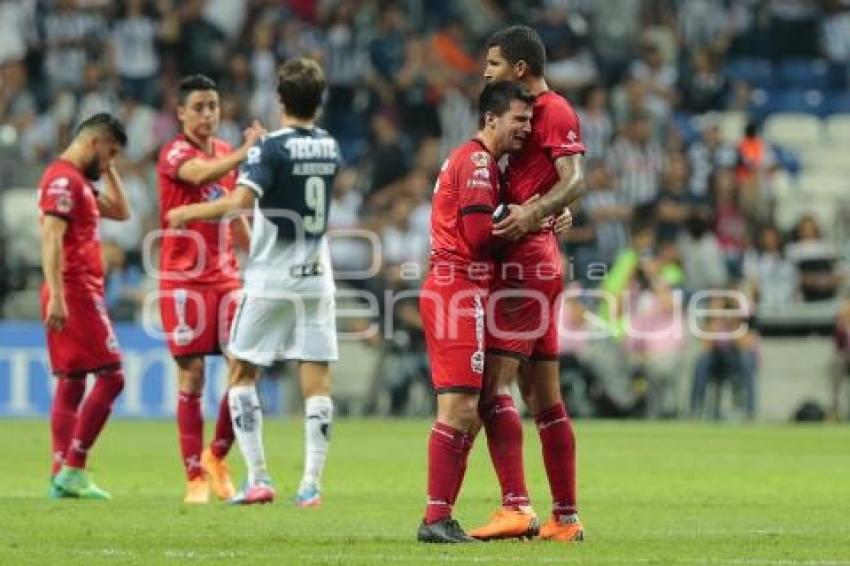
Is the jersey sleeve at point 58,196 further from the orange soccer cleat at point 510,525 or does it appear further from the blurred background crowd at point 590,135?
the blurred background crowd at point 590,135

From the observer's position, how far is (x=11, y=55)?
27.9 metres

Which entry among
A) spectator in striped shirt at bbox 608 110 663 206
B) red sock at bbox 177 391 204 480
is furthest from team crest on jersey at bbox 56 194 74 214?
spectator in striped shirt at bbox 608 110 663 206

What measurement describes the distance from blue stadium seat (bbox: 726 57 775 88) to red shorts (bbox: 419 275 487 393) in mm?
21578

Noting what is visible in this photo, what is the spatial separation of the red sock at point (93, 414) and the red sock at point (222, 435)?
703mm

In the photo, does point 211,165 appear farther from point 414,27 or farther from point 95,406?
point 414,27

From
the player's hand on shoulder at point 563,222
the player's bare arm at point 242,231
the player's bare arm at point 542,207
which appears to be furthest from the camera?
the player's bare arm at point 242,231

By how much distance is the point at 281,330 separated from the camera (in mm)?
12961

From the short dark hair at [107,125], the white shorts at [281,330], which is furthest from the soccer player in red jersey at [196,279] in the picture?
the white shorts at [281,330]

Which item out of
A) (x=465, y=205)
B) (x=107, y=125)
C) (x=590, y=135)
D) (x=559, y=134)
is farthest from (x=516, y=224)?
(x=590, y=135)

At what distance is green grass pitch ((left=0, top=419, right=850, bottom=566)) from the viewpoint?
998 centimetres

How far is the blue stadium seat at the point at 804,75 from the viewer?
31719 mm

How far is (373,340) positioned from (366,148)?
13.0 ft

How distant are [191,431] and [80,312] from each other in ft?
3.59

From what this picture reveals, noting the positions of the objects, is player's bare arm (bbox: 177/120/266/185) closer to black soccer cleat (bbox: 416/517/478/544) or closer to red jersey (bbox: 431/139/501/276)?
red jersey (bbox: 431/139/501/276)
